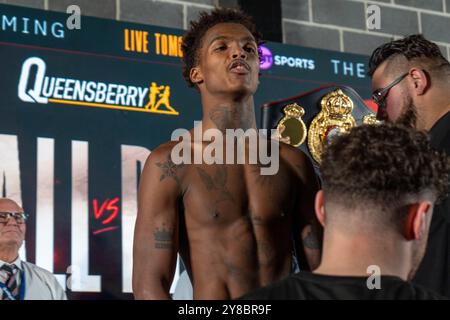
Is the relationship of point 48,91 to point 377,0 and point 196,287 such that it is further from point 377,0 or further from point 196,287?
point 377,0

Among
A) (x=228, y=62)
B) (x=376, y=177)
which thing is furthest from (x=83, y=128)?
(x=376, y=177)

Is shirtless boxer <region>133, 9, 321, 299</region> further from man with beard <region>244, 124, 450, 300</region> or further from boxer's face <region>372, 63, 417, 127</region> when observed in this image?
man with beard <region>244, 124, 450, 300</region>


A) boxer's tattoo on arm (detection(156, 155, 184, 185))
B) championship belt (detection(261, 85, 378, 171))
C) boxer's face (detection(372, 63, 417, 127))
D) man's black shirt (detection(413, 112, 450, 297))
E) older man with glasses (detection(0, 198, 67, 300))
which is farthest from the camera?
championship belt (detection(261, 85, 378, 171))

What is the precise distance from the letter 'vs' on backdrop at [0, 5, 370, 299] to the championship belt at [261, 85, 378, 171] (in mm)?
393

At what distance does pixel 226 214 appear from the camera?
239cm

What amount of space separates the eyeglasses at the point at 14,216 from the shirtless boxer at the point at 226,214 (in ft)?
3.57

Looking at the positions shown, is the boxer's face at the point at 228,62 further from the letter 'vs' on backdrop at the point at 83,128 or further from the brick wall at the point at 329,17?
the brick wall at the point at 329,17

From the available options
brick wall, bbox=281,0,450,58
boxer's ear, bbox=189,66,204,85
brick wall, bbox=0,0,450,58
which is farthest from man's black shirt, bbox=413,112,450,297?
brick wall, bbox=281,0,450,58

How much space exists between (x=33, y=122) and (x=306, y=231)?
57.1 inches

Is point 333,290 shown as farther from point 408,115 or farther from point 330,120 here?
point 330,120

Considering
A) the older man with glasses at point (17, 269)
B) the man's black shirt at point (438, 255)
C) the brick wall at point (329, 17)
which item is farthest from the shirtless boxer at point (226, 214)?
the brick wall at point (329, 17)

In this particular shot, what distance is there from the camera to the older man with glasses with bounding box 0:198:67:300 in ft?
10.7

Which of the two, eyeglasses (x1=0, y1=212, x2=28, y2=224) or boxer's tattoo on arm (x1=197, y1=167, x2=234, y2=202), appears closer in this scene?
boxer's tattoo on arm (x1=197, y1=167, x2=234, y2=202)

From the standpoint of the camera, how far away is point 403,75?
2721 mm
